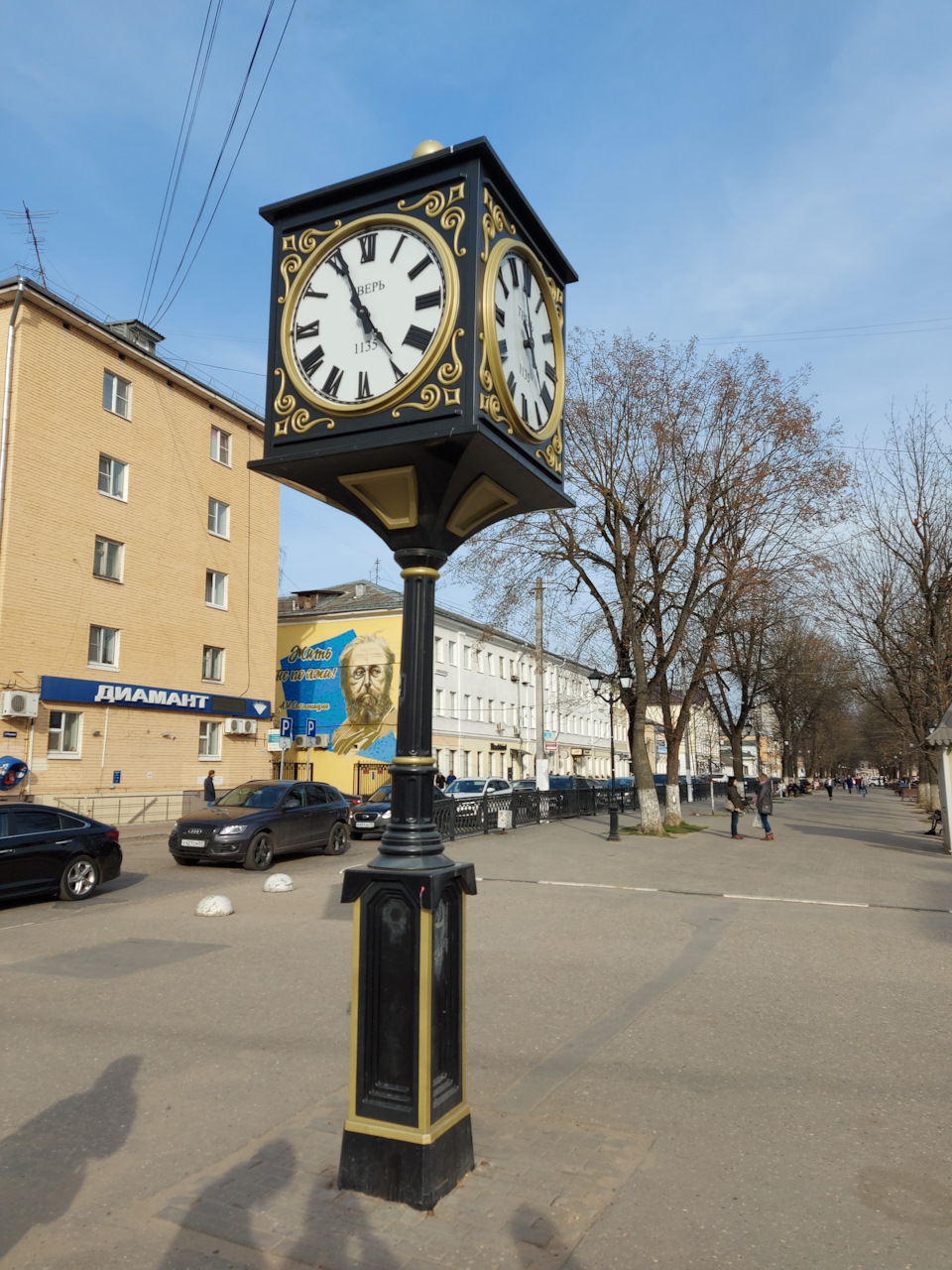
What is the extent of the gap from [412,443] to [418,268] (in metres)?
0.85

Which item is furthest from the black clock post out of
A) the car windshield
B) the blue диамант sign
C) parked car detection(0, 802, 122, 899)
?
the blue диамант sign

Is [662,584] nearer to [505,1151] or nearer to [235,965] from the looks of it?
[235,965]

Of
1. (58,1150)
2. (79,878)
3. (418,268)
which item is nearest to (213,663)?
(79,878)

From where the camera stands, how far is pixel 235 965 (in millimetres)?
Result: 7930

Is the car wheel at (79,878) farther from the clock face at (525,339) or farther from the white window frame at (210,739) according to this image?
the white window frame at (210,739)

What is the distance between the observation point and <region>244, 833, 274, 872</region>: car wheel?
15414 millimetres

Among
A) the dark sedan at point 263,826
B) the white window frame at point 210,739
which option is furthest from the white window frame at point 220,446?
the dark sedan at point 263,826

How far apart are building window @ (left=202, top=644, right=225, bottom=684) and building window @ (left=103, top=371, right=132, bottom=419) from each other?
25.4ft

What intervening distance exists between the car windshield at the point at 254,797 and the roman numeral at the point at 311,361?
1337 cm

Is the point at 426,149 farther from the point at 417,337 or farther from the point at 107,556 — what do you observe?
the point at 107,556

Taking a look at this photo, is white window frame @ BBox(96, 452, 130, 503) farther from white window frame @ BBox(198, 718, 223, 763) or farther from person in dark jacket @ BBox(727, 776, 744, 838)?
person in dark jacket @ BBox(727, 776, 744, 838)

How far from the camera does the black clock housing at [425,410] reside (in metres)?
3.75

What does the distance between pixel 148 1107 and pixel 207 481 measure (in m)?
26.9

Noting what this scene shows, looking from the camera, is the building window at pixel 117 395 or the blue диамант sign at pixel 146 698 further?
the building window at pixel 117 395
